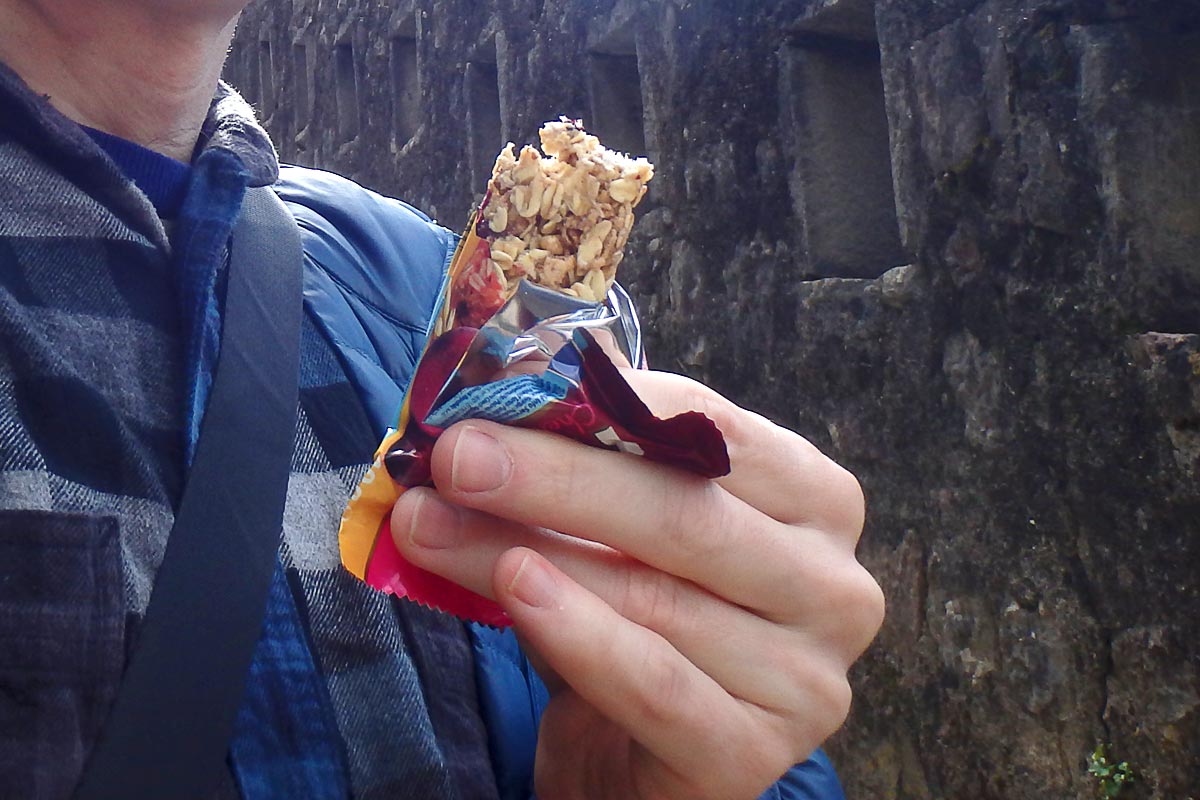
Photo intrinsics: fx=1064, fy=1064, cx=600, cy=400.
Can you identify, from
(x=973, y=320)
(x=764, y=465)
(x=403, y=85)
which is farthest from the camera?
(x=403, y=85)

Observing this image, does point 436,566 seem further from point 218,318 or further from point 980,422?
point 980,422

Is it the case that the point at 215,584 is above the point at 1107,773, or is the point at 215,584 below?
above

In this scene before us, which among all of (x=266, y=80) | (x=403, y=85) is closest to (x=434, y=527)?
(x=403, y=85)

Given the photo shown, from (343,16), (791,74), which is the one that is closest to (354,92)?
(343,16)

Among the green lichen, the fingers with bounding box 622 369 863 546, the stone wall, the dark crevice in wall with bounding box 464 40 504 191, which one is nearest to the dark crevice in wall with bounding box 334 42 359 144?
the dark crevice in wall with bounding box 464 40 504 191

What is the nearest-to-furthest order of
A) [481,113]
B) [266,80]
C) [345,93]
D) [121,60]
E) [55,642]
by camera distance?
[55,642]
[121,60]
[481,113]
[345,93]
[266,80]

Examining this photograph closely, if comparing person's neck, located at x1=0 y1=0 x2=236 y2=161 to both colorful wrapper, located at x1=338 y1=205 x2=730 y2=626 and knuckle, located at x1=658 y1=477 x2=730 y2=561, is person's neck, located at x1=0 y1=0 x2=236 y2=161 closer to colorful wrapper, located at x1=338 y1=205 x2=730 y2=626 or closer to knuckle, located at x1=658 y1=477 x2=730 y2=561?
colorful wrapper, located at x1=338 y1=205 x2=730 y2=626

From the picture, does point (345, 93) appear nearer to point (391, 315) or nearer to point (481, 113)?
point (481, 113)
